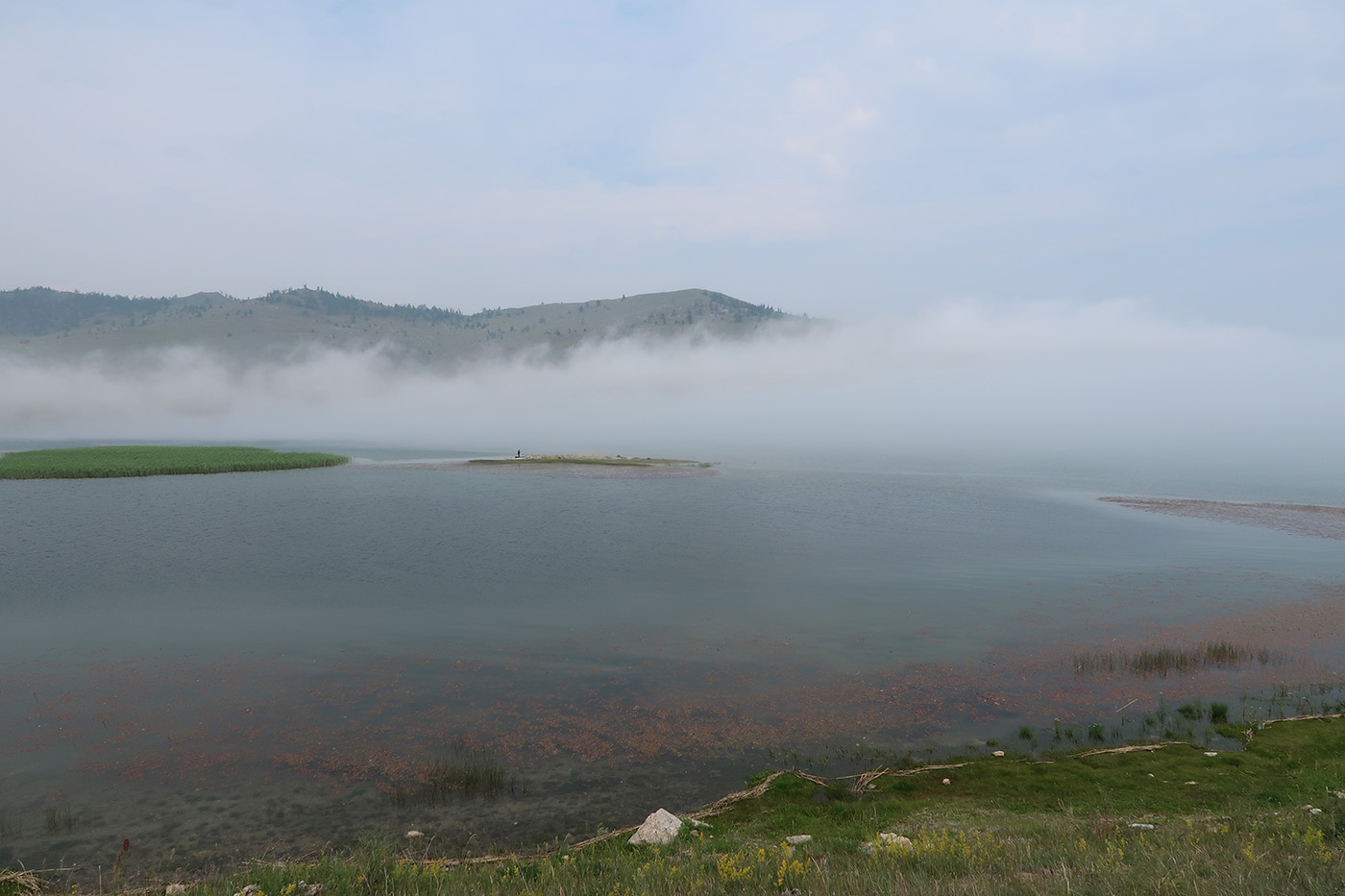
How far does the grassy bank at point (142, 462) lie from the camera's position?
7881 centimetres

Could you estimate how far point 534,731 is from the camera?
17.9 meters

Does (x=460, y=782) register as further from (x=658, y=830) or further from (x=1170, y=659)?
(x=1170, y=659)

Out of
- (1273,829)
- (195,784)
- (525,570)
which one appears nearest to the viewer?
(1273,829)

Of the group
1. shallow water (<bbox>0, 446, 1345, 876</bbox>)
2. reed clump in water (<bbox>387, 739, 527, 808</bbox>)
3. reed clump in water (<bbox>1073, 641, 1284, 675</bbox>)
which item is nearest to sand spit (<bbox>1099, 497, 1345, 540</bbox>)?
shallow water (<bbox>0, 446, 1345, 876</bbox>)

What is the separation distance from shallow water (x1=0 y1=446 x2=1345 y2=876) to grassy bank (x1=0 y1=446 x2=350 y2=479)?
93.1 ft

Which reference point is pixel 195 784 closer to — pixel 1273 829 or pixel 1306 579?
pixel 1273 829

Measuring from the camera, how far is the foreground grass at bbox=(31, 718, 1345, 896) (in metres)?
8.62

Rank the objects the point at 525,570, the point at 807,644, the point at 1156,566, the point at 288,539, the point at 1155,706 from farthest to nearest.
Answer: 1. the point at 288,539
2. the point at 1156,566
3. the point at 525,570
4. the point at 807,644
5. the point at 1155,706

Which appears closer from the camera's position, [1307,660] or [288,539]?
[1307,660]

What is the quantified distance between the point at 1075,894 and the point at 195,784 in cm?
1728

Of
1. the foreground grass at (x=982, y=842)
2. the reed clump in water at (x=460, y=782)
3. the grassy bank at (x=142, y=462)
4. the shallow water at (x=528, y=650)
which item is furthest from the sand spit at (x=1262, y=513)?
the grassy bank at (x=142, y=462)

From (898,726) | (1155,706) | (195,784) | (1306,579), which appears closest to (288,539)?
(195,784)

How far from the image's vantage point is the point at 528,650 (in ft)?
80.4

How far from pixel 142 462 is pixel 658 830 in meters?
104
